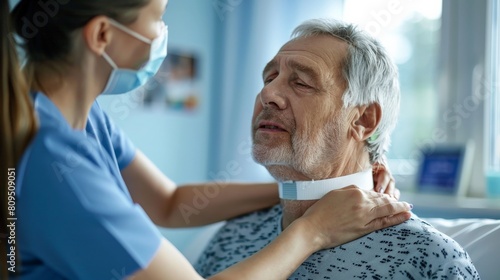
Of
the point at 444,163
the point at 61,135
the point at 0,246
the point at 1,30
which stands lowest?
the point at 444,163

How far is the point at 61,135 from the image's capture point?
2.79 feet

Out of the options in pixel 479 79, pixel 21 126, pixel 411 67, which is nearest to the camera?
pixel 21 126

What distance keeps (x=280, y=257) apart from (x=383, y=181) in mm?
458

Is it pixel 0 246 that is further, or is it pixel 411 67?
pixel 411 67

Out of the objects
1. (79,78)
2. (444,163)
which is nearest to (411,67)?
(444,163)

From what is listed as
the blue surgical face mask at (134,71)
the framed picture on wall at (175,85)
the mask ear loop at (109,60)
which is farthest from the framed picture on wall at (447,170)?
the mask ear loop at (109,60)

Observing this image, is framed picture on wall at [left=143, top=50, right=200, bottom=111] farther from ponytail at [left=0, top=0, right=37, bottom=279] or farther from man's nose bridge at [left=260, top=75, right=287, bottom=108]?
ponytail at [left=0, top=0, right=37, bottom=279]

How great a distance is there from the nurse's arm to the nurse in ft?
1.49

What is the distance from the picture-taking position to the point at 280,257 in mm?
1046

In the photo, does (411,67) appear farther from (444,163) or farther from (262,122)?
(262,122)

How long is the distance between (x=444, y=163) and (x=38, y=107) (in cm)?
170

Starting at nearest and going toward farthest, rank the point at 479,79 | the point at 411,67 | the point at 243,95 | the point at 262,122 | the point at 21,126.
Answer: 1. the point at 21,126
2. the point at 262,122
3. the point at 479,79
4. the point at 411,67
5. the point at 243,95

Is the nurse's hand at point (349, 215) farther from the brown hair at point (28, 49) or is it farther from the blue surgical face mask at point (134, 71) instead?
the brown hair at point (28, 49)

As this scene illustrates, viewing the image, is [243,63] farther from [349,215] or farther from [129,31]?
[129,31]
